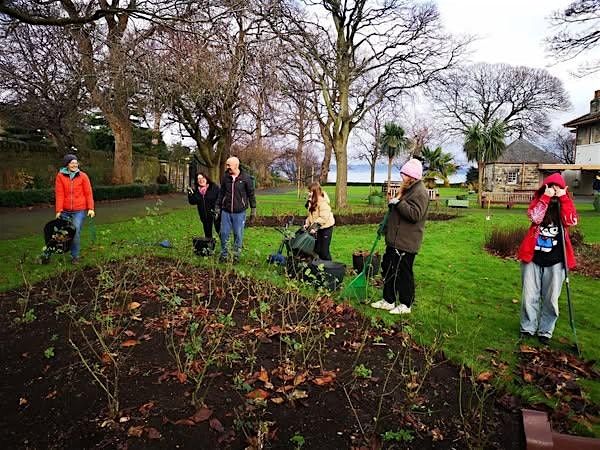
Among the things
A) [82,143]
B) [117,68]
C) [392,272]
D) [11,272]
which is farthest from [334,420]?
[82,143]

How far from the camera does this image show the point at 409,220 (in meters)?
4.72

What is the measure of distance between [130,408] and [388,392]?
5.61 ft

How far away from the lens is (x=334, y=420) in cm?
278

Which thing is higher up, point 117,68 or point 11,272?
point 117,68

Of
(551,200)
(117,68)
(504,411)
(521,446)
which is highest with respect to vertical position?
(117,68)

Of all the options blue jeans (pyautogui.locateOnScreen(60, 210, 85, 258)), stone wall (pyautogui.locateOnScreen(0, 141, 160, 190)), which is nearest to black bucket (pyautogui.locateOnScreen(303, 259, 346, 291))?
blue jeans (pyautogui.locateOnScreen(60, 210, 85, 258))

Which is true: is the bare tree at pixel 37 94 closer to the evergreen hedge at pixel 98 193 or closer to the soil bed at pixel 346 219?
the evergreen hedge at pixel 98 193

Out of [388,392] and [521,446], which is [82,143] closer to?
[388,392]

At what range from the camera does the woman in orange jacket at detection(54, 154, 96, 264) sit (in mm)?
6633

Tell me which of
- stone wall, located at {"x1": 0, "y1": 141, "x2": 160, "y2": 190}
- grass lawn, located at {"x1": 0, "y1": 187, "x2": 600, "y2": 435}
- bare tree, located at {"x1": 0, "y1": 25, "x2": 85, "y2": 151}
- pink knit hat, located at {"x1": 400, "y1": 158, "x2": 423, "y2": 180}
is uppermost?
bare tree, located at {"x1": 0, "y1": 25, "x2": 85, "y2": 151}

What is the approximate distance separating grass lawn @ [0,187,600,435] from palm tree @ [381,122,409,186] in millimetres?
23841

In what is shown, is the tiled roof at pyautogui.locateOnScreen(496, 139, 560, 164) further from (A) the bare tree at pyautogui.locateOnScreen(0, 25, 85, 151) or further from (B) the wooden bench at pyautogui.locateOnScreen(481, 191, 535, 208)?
(A) the bare tree at pyautogui.locateOnScreen(0, 25, 85, 151)

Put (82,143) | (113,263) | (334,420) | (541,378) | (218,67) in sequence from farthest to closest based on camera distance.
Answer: (82,143)
(218,67)
(113,263)
(541,378)
(334,420)

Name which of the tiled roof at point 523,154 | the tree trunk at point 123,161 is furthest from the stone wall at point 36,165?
the tiled roof at point 523,154
